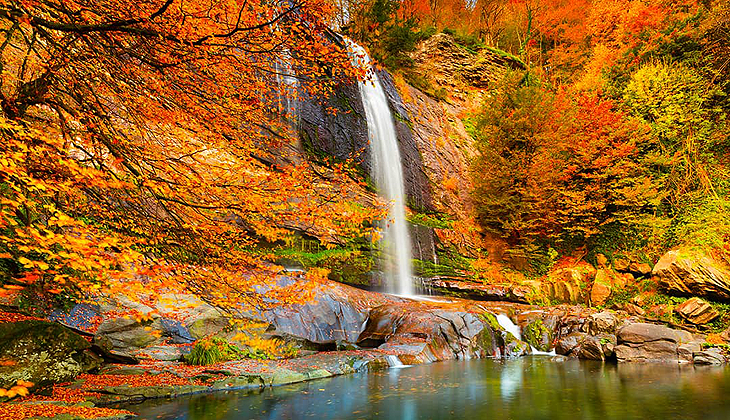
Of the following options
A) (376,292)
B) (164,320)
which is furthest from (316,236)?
(164,320)

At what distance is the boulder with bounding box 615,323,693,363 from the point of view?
857 cm

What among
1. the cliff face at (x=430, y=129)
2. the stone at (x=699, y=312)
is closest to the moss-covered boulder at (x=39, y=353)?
the cliff face at (x=430, y=129)

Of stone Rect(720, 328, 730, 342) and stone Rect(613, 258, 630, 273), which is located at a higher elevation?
stone Rect(613, 258, 630, 273)

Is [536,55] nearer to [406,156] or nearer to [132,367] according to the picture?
[406,156]

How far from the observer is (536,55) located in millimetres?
30031

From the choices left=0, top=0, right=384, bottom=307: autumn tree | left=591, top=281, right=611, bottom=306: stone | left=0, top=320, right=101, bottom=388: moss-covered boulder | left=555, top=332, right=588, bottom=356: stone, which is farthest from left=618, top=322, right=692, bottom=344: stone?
left=0, top=320, right=101, bottom=388: moss-covered boulder

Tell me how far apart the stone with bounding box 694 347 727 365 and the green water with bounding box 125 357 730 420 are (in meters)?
0.64

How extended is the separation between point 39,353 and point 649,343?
11.7 metres

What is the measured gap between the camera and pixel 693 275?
35.0 ft

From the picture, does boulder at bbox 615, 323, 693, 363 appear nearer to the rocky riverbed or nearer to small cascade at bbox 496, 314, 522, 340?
the rocky riverbed

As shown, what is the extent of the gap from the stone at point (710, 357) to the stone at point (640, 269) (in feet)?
15.7

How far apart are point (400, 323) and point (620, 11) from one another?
25.1m

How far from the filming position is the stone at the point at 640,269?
1281 cm

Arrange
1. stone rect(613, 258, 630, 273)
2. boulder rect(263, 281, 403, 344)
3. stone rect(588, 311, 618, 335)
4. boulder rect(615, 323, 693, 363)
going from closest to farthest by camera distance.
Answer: boulder rect(615, 323, 693, 363)
boulder rect(263, 281, 403, 344)
stone rect(588, 311, 618, 335)
stone rect(613, 258, 630, 273)
